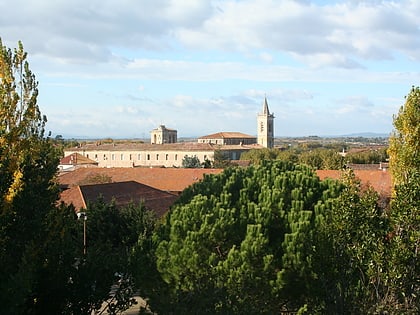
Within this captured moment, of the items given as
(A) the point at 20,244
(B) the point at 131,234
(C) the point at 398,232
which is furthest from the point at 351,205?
(B) the point at 131,234

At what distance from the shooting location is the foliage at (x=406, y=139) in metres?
18.3

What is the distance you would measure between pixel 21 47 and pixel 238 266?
690cm

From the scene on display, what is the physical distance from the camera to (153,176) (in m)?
47.7

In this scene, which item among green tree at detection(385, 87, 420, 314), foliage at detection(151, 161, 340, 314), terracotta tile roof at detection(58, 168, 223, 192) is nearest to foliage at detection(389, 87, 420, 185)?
foliage at detection(151, 161, 340, 314)

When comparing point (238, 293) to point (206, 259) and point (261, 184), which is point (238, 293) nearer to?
point (206, 259)

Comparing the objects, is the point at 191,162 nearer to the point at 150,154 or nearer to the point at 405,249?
the point at 150,154

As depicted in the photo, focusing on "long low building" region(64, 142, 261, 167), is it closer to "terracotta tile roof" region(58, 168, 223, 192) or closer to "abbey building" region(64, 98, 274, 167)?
"abbey building" region(64, 98, 274, 167)

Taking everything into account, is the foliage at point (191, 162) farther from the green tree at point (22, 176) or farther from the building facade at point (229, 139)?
the green tree at point (22, 176)

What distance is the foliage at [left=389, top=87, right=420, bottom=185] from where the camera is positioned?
60.1ft

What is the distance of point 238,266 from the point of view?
12344 mm

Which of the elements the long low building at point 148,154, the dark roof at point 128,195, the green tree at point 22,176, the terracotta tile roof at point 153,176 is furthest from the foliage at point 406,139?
the long low building at point 148,154

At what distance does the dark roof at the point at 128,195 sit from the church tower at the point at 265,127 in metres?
102

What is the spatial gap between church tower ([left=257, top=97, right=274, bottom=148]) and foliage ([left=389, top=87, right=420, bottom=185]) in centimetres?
11662

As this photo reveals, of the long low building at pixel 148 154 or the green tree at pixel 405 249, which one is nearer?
the green tree at pixel 405 249
